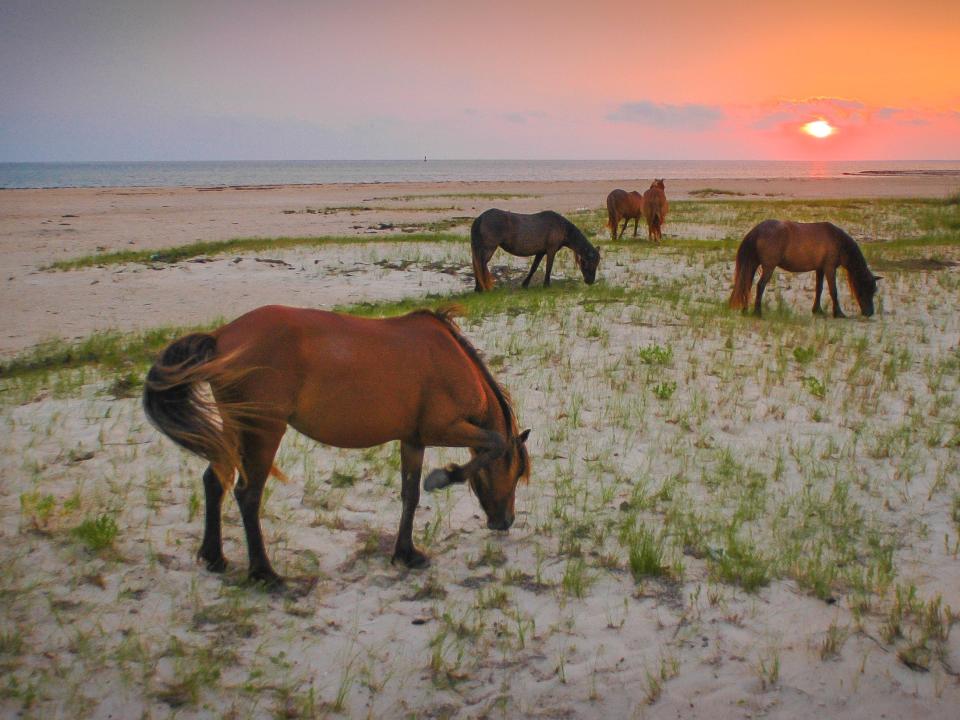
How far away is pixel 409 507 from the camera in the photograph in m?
4.18

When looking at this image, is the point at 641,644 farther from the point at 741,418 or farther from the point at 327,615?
the point at 741,418

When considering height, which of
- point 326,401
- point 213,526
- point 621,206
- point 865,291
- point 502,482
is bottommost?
point 213,526

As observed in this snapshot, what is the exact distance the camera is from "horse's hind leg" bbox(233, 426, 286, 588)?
374cm

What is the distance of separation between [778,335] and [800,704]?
6761 millimetres

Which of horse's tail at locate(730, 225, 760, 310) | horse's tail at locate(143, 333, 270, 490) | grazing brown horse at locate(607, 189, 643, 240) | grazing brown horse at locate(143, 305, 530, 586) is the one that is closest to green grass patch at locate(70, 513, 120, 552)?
grazing brown horse at locate(143, 305, 530, 586)

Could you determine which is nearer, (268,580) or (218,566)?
(268,580)

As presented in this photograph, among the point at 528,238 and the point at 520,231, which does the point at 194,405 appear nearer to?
the point at 520,231

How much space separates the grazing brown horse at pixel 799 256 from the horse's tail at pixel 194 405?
884 cm

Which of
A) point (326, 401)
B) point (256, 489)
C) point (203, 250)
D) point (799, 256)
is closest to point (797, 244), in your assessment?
point (799, 256)

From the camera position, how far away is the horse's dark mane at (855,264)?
414 inches

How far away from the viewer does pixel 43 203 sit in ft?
127

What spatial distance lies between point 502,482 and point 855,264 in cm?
863

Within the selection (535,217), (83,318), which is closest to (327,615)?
(83,318)

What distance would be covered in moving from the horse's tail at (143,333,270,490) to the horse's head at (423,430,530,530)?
5.08 ft
